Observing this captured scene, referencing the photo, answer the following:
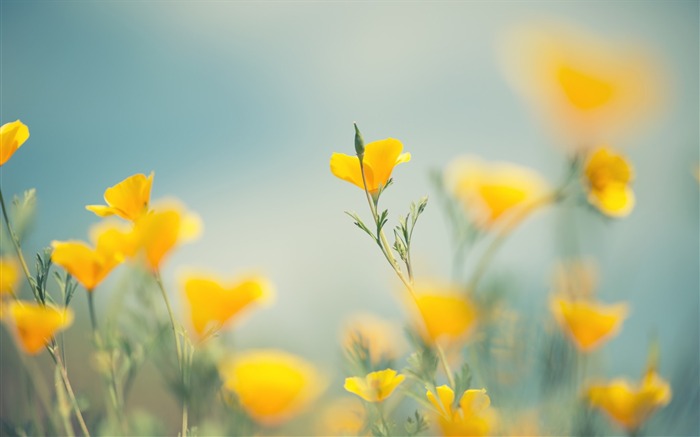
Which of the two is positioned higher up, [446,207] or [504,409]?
[446,207]

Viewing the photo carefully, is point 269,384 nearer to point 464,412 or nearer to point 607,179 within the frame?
point 464,412

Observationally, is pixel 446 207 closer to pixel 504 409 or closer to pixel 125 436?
pixel 504 409

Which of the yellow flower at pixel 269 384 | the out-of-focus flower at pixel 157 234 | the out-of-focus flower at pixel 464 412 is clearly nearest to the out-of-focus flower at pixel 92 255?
the out-of-focus flower at pixel 157 234

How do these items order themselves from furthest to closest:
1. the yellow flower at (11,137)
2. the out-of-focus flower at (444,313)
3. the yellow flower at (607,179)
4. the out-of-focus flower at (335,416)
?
the out-of-focus flower at (335,416) → the yellow flower at (607,179) → the yellow flower at (11,137) → the out-of-focus flower at (444,313)

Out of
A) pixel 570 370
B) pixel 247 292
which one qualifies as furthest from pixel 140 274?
pixel 570 370

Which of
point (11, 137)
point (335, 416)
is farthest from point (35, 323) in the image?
point (335, 416)

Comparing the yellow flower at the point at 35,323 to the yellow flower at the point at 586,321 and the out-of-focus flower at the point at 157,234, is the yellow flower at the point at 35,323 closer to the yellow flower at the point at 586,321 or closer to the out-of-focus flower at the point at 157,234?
the out-of-focus flower at the point at 157,234
